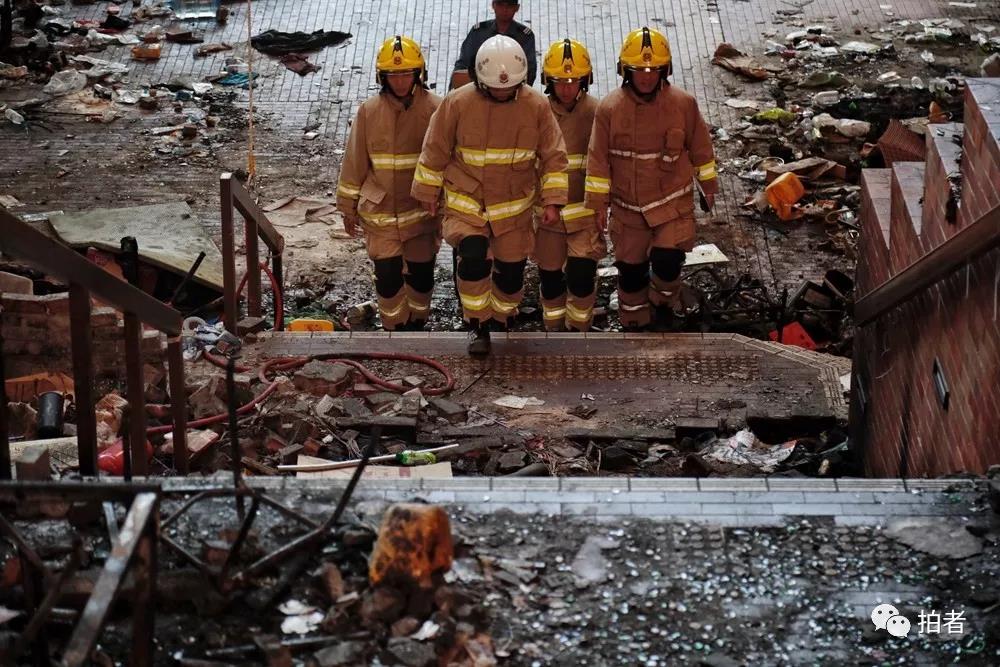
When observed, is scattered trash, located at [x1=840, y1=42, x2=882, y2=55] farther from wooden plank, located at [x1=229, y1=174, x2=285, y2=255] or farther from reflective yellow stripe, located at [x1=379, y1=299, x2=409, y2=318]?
wooden plank, located at [x1=229, y1=174, x2=285, y2=255]

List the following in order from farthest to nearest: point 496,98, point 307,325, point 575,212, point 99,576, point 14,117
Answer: point 14,117, point 307,325, point 575,212, point 496,98, point 99,576

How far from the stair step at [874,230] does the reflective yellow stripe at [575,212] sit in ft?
5.58

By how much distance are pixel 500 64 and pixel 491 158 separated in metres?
0.57

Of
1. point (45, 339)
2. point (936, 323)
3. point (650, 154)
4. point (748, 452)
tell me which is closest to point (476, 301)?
point (650, 154)

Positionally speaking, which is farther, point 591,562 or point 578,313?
point 578,313

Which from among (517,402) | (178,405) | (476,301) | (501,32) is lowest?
(517,402)

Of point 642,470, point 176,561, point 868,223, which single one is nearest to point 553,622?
point 176,561

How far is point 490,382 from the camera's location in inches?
313

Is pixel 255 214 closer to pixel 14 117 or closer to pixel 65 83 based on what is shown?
pixel 14 117

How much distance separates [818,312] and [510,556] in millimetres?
5278

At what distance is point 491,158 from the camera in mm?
8031

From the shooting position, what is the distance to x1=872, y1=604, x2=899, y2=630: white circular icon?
438cm

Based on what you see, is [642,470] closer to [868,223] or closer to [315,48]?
[868,223]

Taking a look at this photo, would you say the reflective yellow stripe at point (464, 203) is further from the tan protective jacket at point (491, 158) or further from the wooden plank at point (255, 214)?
the wooden plank at point (255, 214)
